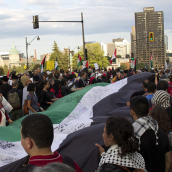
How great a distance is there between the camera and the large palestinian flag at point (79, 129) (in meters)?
3.72

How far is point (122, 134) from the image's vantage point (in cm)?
250

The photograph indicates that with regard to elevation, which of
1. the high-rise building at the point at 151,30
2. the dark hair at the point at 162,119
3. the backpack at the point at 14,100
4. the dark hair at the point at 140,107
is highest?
the high-rise building at the point at 151,30

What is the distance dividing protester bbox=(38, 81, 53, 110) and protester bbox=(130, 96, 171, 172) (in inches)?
181

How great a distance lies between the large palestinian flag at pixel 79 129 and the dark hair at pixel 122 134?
2.90ft

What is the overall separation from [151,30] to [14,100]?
626ft

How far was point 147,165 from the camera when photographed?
3193 mm

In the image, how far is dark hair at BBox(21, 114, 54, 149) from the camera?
219 centimetres

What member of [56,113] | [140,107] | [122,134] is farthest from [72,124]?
[122,134]

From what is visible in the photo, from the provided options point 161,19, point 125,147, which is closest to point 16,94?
point 125,147

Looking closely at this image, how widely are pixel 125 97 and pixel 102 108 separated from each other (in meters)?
0.78

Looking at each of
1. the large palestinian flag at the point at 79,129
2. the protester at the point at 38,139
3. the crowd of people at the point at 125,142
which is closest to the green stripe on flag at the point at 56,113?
the large palestinian flag at the point at 79,129

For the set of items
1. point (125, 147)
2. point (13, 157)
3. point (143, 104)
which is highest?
point (143, 104)

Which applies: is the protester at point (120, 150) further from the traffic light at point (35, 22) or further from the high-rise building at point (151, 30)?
the high-rise building at point (151, 30)

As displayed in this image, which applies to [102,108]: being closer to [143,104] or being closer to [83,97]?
[83,97]
